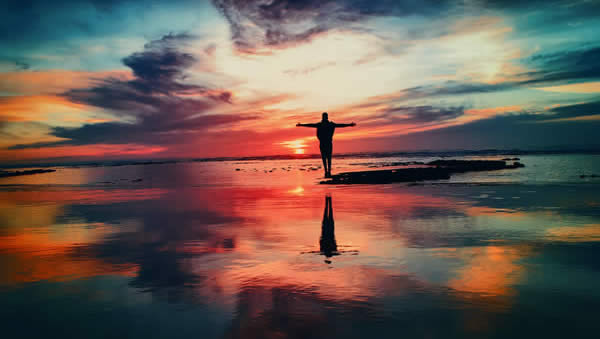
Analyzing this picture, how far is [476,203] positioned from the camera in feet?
55.7

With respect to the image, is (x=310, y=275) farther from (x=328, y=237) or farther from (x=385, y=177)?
(x=385, y=177)

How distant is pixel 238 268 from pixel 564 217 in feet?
39.3

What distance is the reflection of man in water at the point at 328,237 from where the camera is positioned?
9.22 metres

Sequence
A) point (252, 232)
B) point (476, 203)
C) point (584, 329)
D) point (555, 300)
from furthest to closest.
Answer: point (476, 203) < point (252, 232) < point (555, 300) < point (584, 329)

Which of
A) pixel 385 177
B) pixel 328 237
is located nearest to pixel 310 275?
pixel 328 237

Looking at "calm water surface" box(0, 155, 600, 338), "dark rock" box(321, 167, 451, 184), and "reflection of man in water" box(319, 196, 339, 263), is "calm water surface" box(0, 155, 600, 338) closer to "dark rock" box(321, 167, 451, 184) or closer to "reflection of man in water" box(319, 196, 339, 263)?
"reflection of man in water" box(319, 196, 339, 263)

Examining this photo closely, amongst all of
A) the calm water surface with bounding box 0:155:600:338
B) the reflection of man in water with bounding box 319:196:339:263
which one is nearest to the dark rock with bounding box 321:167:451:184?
the reflection of man in water with bounding box 319:196:339:263

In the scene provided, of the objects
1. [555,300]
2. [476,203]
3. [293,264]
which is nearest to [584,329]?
[555,300]

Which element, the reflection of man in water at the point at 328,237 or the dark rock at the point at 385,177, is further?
the dark rock at the point at 385,177

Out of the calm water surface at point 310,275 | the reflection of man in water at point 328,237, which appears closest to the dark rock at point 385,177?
the reflection of man in water at point 328,237

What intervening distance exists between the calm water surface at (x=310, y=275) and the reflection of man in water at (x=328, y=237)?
0.24 ft

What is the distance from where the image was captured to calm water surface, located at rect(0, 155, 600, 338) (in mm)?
5414

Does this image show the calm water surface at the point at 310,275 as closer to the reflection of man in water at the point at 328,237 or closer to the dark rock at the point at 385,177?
the reflection of man in water at the point at 328,237

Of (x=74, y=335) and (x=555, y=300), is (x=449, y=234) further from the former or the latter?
(x=74, y=335)
